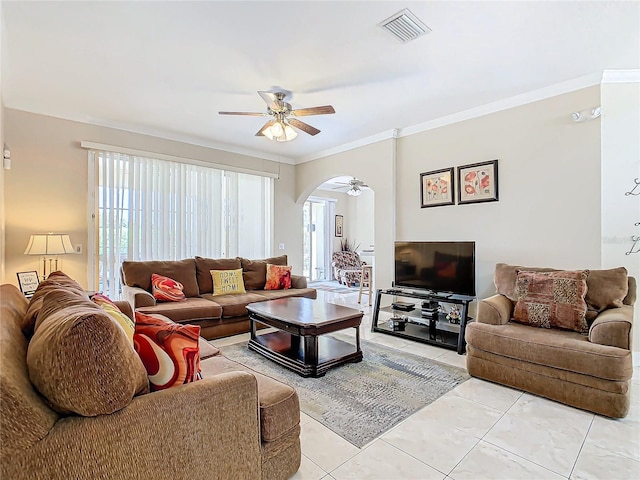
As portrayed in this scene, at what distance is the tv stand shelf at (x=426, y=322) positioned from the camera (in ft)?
11.4

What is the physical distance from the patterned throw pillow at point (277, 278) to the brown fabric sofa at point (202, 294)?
95 mm

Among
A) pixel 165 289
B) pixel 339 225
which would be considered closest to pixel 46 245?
pixel 165 289

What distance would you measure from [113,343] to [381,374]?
2336 millimetres

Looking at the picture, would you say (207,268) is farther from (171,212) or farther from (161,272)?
(171,212)

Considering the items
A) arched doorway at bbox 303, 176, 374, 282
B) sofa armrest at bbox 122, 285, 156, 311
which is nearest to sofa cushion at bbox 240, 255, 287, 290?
sofa armrest at bbox 122, 285, 156, 311

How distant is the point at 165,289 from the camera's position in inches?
153

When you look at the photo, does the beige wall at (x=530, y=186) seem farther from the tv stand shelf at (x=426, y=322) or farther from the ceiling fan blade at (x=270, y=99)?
the ceiling fan blade at (x=270, y=99)

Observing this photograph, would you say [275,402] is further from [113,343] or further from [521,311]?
[521,311]

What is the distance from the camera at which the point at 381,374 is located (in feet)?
9.37

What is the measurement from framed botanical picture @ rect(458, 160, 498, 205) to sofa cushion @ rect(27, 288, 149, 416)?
12.7 feet

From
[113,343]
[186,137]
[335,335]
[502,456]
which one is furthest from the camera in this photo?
[186,137]

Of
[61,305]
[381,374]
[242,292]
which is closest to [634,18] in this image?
[381,374]

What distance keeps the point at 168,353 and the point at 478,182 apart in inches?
148

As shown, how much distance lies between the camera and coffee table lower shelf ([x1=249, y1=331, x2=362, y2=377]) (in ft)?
9.21
